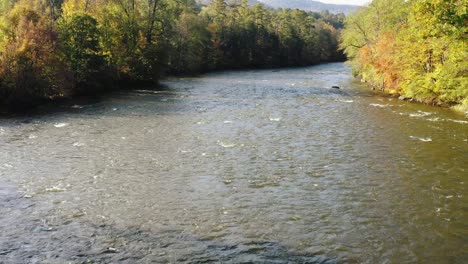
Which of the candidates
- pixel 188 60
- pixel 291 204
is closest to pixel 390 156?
pixel 291 204

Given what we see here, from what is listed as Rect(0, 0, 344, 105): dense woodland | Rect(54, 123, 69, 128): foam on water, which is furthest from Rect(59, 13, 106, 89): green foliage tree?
Rect(54, 123, 69, 128): foam on water

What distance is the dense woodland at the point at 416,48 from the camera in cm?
2816

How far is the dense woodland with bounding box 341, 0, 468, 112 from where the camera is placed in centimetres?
2816

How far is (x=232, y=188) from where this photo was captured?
19.0 metres

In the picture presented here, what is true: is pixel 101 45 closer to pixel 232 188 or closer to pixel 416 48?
pixel 416 48

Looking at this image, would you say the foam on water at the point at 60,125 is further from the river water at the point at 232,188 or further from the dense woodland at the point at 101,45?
the dense woodland at the point at 101,45

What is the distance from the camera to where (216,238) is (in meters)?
14.3

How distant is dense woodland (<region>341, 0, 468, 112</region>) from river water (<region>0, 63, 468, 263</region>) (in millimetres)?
5584

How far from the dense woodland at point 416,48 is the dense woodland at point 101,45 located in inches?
1184

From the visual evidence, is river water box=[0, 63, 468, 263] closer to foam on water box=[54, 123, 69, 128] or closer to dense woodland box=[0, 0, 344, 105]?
foam on water box=[54, 123, 69, 128]

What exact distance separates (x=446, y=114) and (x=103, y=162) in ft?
96.0

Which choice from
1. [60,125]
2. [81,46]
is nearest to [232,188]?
[60,125]

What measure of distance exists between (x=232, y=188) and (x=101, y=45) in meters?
38.6

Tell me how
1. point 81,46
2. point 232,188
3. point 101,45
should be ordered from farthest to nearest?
point 101,45 < point 81,46 < point 232,188
